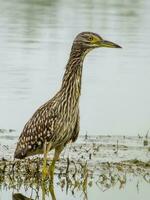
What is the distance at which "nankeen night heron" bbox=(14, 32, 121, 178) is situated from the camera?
11.5m

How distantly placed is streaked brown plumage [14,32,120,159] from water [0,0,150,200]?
0.56 meters

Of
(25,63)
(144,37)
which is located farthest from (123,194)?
(144,37)

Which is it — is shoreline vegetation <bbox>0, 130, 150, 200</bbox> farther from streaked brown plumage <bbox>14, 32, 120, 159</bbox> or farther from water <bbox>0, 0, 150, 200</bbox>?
→ streaked brown plumage <bbox>14, 32, 120, 159</bbox>

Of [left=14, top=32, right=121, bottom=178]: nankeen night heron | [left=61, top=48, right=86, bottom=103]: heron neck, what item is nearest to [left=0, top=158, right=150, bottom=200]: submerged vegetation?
[left=14, top=32, right=121, bottom=178]: nankeen night heron

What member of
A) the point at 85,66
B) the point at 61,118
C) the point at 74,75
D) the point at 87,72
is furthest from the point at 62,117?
the point at 85,66

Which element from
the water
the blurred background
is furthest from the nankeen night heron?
the blurred background

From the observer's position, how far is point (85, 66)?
69.1ft

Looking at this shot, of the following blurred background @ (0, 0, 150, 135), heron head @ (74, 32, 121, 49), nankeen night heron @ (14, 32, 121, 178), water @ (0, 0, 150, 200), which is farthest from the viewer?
blurred background @ (0, 0, 150, 135)

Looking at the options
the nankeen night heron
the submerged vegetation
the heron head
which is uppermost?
the heron head

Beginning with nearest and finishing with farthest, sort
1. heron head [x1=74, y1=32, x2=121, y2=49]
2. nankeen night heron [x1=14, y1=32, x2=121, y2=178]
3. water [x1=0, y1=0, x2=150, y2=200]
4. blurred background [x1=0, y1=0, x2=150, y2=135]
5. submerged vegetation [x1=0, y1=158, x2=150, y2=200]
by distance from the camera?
submerged vegetation [x1=0, y1=158, x2=150, y2=200] → nankeen night heron [x1=14, y1=32, x2=121, y2=178] → heron head [x1=74, y1=32, x2=121, y2=49] → water [x1=0, y1=0, x2=150, y2=200] → blurred background [x1=0, y1=0, x2=150, y2=135]

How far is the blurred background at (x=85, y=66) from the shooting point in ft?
52.0

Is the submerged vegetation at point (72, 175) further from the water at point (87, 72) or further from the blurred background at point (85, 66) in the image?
the blurred background at point (85, 66)

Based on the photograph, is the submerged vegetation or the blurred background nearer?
the submerged vegetation

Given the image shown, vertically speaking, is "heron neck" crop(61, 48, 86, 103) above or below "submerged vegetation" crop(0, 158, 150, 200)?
above
